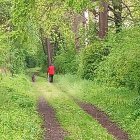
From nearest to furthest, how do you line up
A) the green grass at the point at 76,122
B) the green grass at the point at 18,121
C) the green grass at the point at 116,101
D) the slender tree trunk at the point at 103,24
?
1. the green grass at the point at 18,121
2. the green grass at the point at 76,122
3. the green grass at the point at 116,101
4. the slender tree trunk at the point at 103,24

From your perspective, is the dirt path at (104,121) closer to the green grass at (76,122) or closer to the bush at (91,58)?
the green grass at (76,122)

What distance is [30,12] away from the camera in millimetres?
19172

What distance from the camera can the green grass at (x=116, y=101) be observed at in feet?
56.2

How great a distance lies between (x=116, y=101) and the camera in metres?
22.4

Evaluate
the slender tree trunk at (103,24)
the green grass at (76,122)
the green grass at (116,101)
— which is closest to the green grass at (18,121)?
the green grass at (76,122)

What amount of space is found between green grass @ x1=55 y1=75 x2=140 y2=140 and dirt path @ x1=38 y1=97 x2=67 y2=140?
2.64 metres

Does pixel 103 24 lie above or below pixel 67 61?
above

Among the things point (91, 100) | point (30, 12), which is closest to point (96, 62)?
point (91, 100)

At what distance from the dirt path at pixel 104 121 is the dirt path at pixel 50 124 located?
6.15 ft

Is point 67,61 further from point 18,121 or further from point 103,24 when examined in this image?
point 18,121

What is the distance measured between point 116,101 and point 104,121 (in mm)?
4234

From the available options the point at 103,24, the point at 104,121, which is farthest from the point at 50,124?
the point at 103,24

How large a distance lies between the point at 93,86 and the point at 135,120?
1163 cm

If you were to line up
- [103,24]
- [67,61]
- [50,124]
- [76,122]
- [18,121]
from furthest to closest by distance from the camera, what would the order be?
[67,61]
[103,24]
[76,122]
[50,124]
[18,121]
